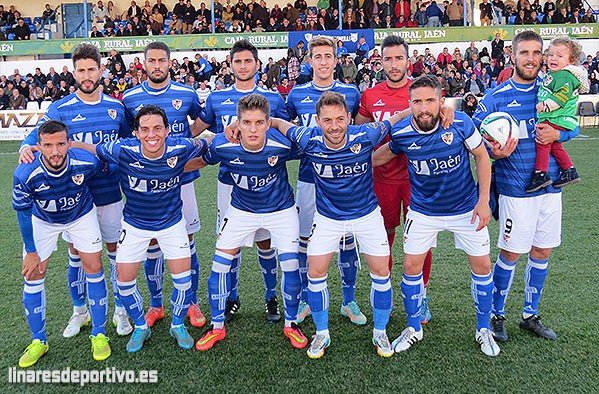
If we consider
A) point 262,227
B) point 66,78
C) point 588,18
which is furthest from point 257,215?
point 588,18

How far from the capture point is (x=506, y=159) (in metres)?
3.85

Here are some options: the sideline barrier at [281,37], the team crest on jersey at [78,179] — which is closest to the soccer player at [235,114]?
the team crest on jersey at [78,179]

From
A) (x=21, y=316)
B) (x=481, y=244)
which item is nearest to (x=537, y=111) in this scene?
(x=481, y=244)

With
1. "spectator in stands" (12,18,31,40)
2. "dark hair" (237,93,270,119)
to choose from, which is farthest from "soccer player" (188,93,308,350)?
"spectator in stands" (12,18,31,40)

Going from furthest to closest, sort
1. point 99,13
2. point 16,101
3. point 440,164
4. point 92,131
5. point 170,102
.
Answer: point 99,13 → point 16,101 → point 170,102 → point 92,131 → point 440,164

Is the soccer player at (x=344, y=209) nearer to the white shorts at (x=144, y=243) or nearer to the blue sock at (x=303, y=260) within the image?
the blue sock at (x=303, y=260)

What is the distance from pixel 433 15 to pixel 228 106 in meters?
18.7

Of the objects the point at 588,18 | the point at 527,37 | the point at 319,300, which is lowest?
the point at 319,300

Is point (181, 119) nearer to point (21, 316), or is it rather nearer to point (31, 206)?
point (31, 206)

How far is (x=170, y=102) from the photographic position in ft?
14.1

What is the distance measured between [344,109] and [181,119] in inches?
56.8

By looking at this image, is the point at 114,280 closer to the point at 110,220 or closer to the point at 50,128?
the point at 110,220

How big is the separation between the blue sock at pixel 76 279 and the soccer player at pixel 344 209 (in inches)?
72.2

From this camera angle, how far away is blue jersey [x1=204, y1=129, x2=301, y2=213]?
3816mm
